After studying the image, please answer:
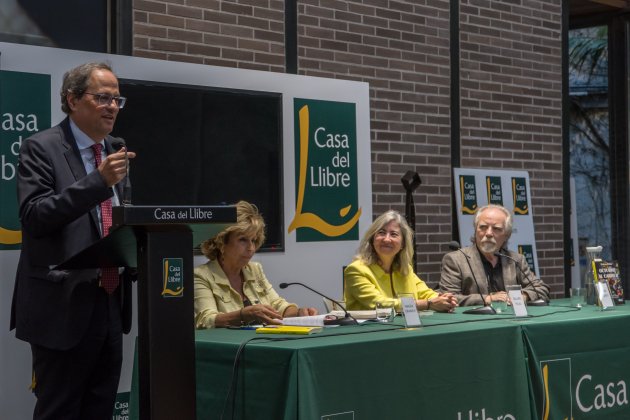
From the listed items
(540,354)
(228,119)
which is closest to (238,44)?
(228,119)

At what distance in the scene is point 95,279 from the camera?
11.2 ft

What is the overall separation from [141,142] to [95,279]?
1629 millimetres

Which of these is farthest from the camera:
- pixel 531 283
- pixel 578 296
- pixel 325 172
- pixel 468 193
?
pixel 468 193

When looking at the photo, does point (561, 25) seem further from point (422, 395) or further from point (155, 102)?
point (422, 395)

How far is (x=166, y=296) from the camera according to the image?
292 cm

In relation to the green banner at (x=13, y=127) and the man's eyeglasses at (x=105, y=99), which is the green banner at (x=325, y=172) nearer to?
the green banner at (x=13, y=127)

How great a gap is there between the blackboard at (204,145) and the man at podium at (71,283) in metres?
1.33

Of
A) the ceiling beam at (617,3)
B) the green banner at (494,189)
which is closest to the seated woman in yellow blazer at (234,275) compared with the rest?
the green banner at (494,189)

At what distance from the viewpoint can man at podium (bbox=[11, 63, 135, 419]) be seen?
3.38 m

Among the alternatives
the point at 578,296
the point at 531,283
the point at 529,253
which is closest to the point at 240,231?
the point at 578,296

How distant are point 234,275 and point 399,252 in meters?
1.06

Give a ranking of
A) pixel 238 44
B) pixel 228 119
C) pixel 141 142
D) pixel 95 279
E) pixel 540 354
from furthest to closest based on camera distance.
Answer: pixel 238 44, pixel 228 119, pixel 141 142, pixel 540 354, pixel 95 279

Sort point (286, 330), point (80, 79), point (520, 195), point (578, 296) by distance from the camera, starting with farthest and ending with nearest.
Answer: point (520, 195)
point (578, 296)
point (286, 330)
point (80, 79)

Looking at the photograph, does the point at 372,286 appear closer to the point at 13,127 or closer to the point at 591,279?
the point at 591,279
